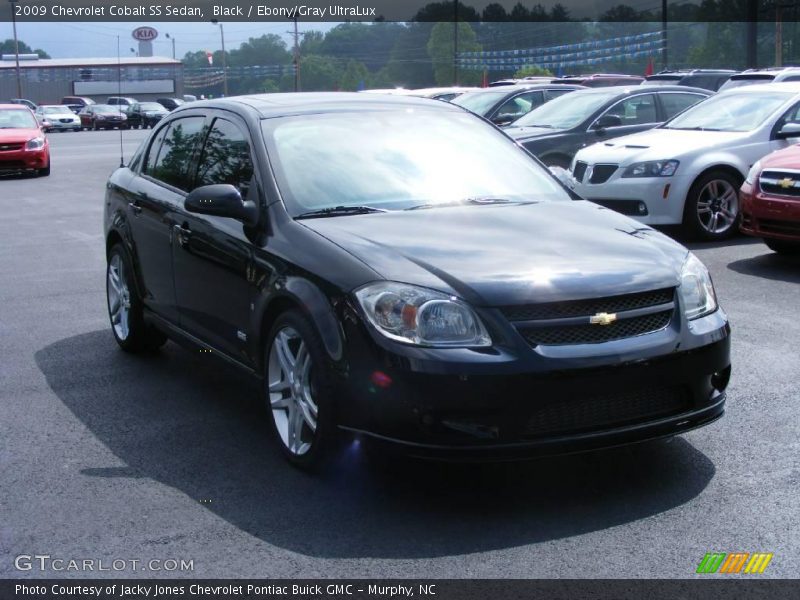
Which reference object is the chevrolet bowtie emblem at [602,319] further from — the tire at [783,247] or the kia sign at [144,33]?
the kia sign at [144,33]

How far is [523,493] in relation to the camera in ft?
15.0

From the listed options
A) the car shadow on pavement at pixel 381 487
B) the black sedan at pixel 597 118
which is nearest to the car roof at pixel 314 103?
the car shadow on pavement at pixel 381 487

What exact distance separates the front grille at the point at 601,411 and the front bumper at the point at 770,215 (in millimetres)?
5544

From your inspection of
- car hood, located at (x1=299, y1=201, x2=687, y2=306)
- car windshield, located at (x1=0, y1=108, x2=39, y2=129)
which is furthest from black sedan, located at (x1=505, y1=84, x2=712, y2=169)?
car windshield, located at (x1=0, y1=108, x2=39, y2=129)

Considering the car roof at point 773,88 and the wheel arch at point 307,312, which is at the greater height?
the car roof at point 773,88

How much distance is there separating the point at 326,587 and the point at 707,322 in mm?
2023

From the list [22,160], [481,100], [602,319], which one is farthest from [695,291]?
[22,160]

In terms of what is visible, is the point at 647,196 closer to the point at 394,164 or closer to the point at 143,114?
the point at 394,164

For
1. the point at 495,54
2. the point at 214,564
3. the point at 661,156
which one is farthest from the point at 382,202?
the point at 495,54

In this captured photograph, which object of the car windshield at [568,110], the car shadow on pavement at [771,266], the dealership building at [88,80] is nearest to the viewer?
the car shadow on pavement at [771,266]

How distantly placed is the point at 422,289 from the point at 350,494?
0.91 meters

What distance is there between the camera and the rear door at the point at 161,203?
6363 mm

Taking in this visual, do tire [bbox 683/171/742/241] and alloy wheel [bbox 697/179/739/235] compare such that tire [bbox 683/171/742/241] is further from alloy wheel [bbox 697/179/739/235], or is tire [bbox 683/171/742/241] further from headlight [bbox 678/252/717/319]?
headlight [bbox 678/252/717/319]

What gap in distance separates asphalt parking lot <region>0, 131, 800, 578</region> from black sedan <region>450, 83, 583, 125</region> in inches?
482
